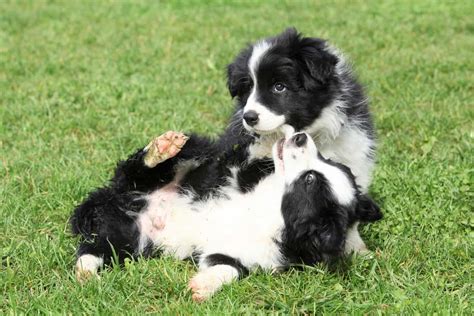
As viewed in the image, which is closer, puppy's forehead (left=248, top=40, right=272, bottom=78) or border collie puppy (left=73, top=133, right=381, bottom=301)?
border collie puppy (left=73, top=133, right=381, bottom=301)

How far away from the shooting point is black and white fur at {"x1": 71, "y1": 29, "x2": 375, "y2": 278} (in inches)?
158

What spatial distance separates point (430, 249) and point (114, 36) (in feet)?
22.6

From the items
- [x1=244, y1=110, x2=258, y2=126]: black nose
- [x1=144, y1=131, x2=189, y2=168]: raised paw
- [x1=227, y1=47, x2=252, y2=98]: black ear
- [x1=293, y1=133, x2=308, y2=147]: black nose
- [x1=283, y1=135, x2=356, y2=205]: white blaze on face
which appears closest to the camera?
[x1=283, y1=135, x2=356, y2=205]: white blaze on face

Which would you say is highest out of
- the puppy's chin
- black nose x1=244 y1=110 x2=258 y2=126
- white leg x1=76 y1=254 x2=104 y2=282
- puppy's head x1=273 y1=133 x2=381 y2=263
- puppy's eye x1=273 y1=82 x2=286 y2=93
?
puppy's eye x1=273 y1=82 x2=286 y2=93

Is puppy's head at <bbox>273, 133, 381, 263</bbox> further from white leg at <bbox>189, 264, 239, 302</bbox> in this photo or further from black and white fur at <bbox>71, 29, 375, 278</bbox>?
white leg at <bbox>189, 264, 239, 302</bbox>

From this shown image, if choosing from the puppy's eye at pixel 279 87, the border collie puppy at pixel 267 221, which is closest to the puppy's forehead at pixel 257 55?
the puppy's eye at pixel 279 87

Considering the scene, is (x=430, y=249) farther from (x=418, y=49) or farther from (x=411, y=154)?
(x=418, y=49)

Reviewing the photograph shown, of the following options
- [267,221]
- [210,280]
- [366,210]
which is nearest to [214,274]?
[210,280]

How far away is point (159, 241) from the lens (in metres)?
4.03

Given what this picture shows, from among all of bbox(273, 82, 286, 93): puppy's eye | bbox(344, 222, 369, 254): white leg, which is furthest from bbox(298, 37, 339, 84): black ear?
bbox(344, 222, 369, 254): white leg

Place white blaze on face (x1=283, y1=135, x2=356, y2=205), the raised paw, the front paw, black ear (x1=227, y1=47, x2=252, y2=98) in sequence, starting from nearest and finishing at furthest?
the front paw, white blaze on face (x1=283, y1=135, x2=356, y2=205), the raised paw, black ear (x1=227, y1=47, x2=252, y2=98)

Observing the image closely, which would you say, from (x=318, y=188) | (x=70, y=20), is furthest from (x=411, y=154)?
(x=70, y=20)

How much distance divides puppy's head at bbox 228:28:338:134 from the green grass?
0.87 metres

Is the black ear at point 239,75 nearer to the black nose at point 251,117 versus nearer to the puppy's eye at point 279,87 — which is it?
the puppy's eye at point 279,87
